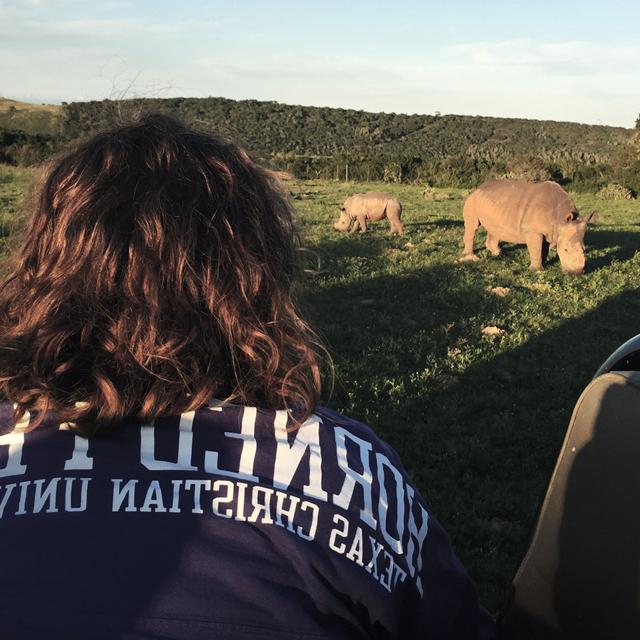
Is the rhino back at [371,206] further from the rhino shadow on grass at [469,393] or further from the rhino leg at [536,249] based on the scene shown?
the rhino shadow on grass at [469,393]

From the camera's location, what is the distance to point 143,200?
4.21ft

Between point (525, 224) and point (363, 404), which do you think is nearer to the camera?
point (363, 404)

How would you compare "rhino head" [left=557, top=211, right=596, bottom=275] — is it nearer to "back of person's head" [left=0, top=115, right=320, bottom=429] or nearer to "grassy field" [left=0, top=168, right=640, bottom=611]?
"grassy field" [left=0, top=168, right=640, bottom=611]

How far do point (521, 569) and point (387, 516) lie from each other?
0.70m

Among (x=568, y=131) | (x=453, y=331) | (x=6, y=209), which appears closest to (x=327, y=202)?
(x=6, y=209)

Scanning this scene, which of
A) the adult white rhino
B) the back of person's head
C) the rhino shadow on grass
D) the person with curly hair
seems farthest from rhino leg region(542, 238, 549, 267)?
the back of person's head

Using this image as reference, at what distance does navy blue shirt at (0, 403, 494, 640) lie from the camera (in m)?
0.99

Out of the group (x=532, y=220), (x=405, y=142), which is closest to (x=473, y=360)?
(x=532, y=220)

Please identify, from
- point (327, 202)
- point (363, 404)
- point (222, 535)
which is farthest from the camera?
point (327, 202)

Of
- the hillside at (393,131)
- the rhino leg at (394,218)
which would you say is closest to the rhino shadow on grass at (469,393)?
the rhino leg at (394,218)

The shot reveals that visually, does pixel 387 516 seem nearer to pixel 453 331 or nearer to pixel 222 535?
pixel 222 535

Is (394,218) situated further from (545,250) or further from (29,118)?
(29,118)

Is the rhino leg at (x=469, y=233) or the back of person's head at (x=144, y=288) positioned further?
the rhino leg at (x=469, y=233)

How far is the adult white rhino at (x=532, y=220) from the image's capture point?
11.9m
